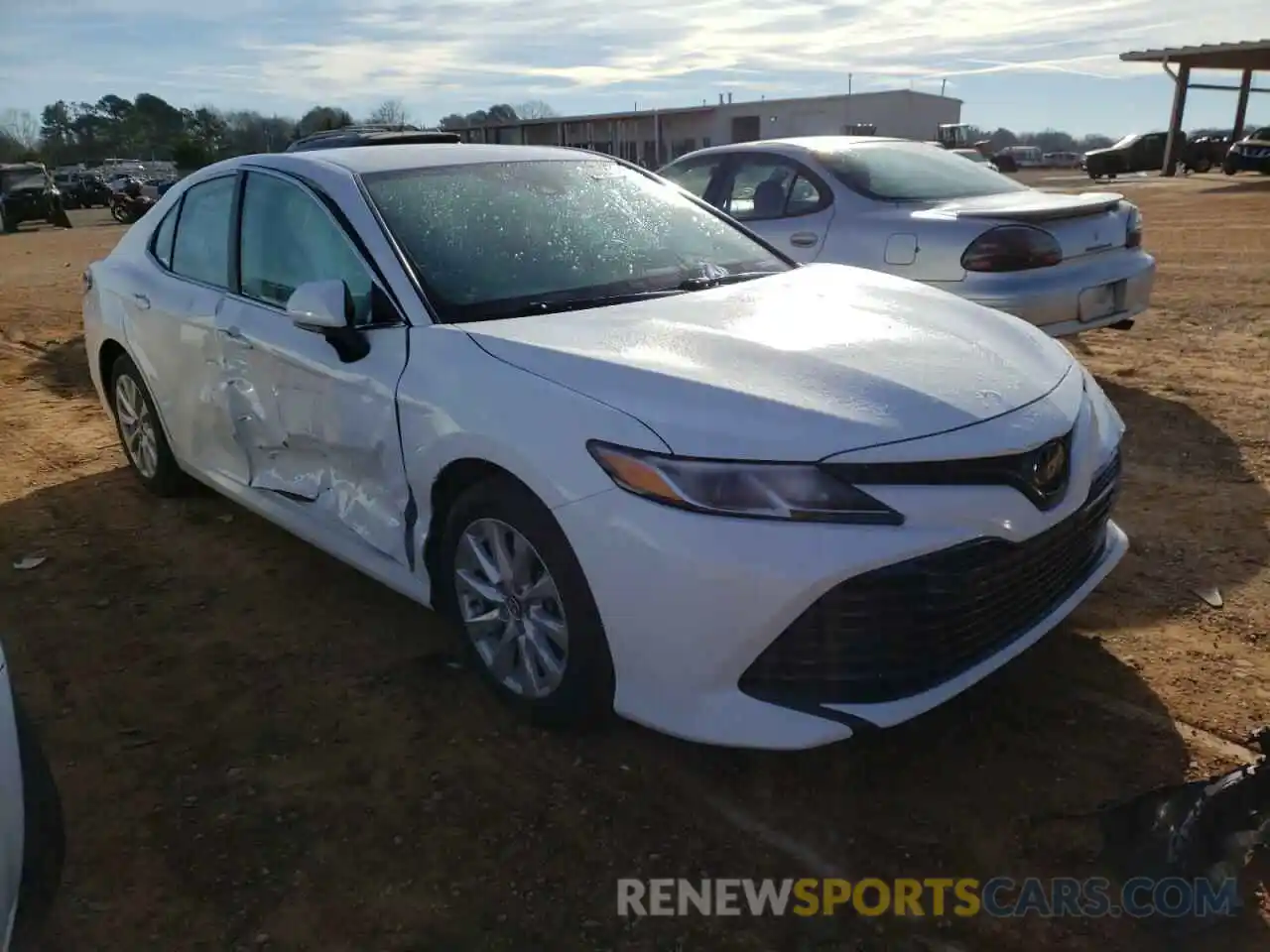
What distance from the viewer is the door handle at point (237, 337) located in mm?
3755

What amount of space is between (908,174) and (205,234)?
4.16 meters

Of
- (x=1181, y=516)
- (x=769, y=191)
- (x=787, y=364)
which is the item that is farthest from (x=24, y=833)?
(x=769, y=191)

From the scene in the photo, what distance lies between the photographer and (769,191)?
6551 millimetres

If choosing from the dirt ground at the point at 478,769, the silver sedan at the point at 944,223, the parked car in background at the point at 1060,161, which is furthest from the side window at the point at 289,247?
the parked car in background at the point at 1060,161

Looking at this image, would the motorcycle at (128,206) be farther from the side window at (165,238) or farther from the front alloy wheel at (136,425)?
the side window at (165,238)

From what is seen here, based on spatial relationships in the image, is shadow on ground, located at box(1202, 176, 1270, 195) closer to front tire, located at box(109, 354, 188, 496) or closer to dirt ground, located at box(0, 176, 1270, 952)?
dirt ground, located at box(0, 176, 1270, 952)

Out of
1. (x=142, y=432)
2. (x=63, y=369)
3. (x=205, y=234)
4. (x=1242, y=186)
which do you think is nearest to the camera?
(x=205, y=234)

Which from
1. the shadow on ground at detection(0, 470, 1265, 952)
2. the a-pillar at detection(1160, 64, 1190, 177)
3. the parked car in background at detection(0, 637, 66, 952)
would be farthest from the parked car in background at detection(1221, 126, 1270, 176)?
the parked car in background at detection(0, 637, 66, 952)

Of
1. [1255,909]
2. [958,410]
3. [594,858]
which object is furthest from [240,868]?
[1255,909]

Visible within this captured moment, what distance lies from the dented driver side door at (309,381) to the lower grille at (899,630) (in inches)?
53.1

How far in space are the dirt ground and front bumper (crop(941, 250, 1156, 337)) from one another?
1380 millimetres

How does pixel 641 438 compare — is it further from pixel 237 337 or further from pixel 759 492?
pixel 237 337

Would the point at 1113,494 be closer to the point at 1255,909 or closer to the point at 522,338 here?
the point at 1255,909

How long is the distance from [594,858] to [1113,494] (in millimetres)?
1815
